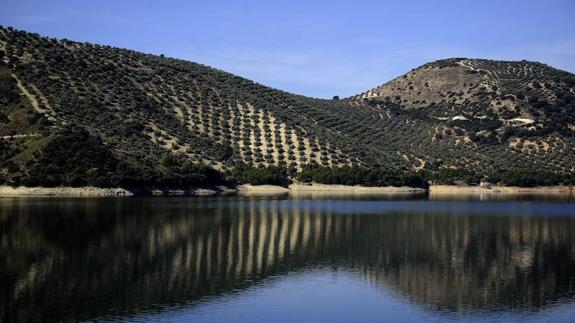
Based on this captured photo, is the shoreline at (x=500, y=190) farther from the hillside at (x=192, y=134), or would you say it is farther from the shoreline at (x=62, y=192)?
the shoreline at (x=62, y=192)

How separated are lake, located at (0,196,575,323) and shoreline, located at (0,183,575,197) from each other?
84.3ft

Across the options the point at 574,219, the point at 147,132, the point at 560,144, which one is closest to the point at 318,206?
the point at 574,219

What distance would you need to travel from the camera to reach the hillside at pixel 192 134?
379 feet

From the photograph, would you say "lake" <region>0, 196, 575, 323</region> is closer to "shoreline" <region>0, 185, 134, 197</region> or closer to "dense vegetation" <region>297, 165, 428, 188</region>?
"shoreline" <region>0, 185, 134, 197</region>

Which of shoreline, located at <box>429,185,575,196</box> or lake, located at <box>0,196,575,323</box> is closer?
lake, located at <box>0,196,575,323</box>

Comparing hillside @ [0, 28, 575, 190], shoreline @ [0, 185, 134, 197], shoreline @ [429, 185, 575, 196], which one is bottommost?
shoreline @ [0, 185, 134, 197]

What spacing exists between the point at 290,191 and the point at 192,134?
1166 inches

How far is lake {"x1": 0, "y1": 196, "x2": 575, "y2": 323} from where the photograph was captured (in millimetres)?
34062

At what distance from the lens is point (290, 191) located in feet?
451

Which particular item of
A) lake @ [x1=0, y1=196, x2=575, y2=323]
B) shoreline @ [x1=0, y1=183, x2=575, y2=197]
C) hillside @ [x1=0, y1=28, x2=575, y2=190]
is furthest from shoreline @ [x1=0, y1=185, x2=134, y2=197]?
lake @ [x1=0, y1=196, x2=575, y2=323]

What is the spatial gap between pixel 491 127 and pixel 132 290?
553 feet

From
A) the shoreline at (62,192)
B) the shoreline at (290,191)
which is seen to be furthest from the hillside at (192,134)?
the shoreline at (290,191)

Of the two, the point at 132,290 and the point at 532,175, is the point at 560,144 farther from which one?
the point at 132,290

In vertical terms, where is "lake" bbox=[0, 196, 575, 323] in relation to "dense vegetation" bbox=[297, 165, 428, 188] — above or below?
below
